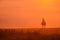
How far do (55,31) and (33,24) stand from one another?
0.21m

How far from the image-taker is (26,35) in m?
0.94

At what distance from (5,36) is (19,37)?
0.13 metres

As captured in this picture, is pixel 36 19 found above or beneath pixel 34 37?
above

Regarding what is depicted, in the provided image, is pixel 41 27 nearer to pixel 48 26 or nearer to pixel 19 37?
pixel 48 26

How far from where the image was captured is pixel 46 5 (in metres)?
0.99

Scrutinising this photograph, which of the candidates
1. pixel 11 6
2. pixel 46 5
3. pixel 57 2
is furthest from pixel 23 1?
pixel 57 2

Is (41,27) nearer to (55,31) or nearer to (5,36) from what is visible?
(55,31)

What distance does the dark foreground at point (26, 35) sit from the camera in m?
0.93

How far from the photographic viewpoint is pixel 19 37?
0.93 m

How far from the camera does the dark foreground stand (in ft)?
3.05

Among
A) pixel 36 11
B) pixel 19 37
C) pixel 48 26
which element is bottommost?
pixel 19 37

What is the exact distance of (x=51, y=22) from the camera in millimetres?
981

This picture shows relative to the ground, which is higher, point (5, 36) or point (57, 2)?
point (57, 2)

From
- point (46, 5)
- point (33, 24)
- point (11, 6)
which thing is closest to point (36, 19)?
point (33, 24)
